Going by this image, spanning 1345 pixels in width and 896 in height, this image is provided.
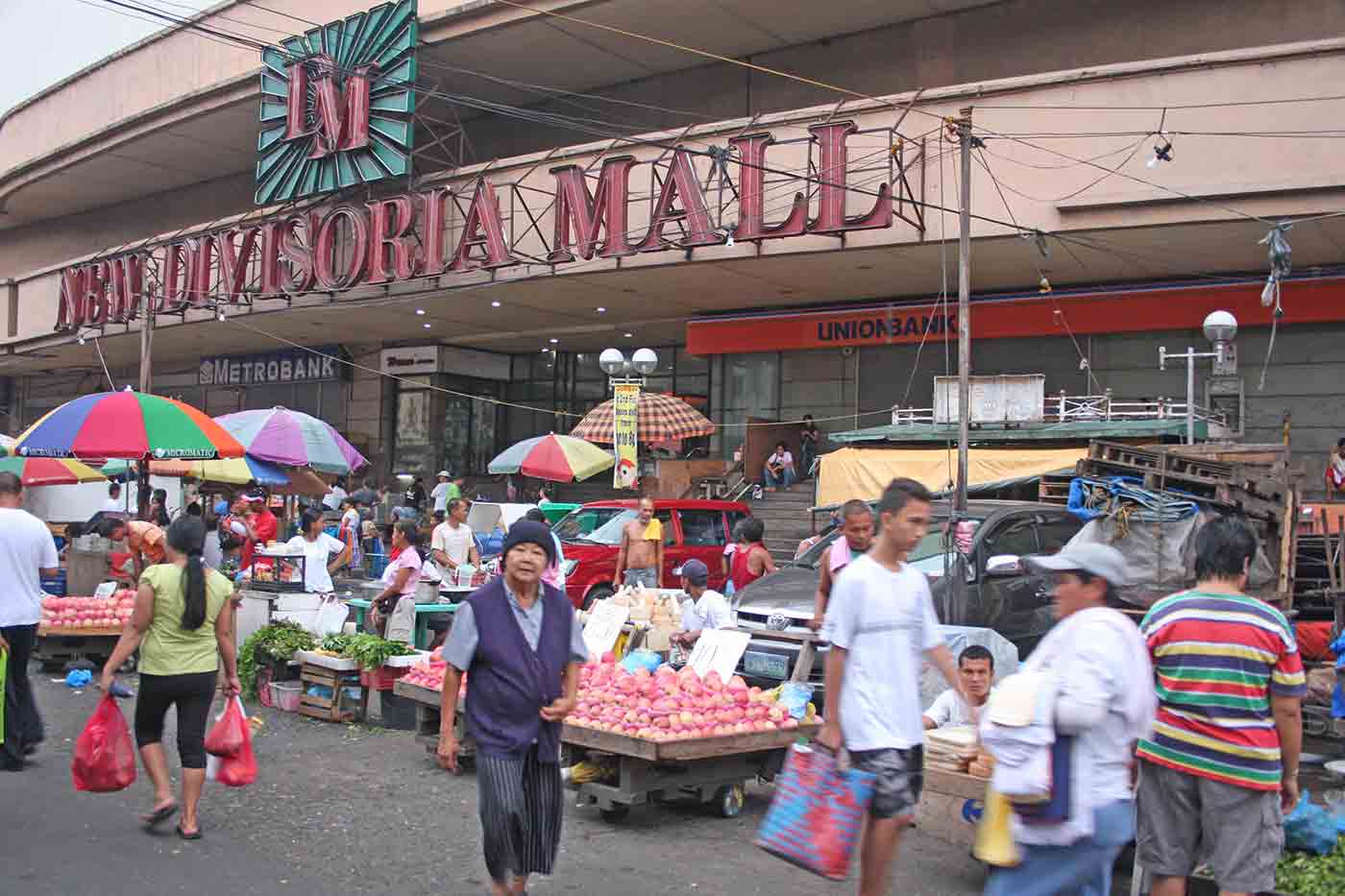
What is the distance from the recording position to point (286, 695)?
36.7 feet

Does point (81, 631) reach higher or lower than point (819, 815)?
lower

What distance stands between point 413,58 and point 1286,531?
69.6 ft

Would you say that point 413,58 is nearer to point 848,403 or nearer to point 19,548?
point 848,403

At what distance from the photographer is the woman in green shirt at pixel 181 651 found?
6.80 meters

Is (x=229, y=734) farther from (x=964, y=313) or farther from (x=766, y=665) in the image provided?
(x=964, y=313)

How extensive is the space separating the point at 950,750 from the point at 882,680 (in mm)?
2013

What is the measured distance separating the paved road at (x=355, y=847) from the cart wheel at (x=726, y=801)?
7 centimetres

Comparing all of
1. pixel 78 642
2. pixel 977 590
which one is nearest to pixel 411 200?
pixel 78 642

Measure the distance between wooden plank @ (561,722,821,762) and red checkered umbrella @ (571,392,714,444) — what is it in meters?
14.4

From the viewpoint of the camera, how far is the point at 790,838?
4.79 m

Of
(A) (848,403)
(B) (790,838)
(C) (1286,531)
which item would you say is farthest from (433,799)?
(A) (848,403)

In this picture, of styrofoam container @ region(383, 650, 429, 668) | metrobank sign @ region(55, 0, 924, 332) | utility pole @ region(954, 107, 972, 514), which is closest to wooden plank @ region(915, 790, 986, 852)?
styrofoam container @ region(383, 650, 429, 668)

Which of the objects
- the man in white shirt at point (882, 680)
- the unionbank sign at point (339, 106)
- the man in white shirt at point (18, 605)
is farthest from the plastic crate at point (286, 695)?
the unionbank sign at point (339, 106)

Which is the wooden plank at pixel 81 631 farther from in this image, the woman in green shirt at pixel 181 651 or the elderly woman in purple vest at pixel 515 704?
the elderly woman in purple vest at pixel 515 704
